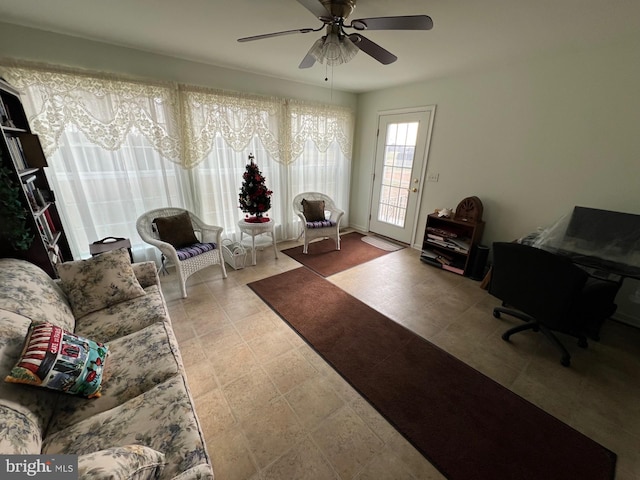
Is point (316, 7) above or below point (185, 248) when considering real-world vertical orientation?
above

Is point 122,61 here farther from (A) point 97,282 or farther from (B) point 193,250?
(A) point 97,282

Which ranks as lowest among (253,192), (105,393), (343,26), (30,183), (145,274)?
(105,393)

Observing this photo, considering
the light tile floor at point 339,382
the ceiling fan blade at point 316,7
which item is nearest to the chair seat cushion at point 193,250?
the light tile floor at point 339,382

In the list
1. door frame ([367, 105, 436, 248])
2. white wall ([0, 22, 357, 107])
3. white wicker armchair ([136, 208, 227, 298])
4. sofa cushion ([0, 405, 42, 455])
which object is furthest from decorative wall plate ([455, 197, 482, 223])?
sofa cushion ([0, 405, 42, 455])

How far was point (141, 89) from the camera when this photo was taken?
262 cm

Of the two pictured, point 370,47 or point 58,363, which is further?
point 370,47

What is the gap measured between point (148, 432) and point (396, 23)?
2.22 meters

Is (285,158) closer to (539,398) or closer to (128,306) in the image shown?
(128,306)

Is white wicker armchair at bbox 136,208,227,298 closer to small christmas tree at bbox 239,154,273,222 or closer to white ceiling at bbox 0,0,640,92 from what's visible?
small christmas tree at bbox 239,154,273,222

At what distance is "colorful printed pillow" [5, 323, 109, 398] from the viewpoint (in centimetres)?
101

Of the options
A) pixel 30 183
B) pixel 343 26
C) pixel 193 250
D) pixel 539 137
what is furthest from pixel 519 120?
pixel 30 183

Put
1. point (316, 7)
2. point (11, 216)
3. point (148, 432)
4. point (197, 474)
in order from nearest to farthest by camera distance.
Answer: point (197, 474) → point (148, 432) → point (316, 7) → point (11, 216)

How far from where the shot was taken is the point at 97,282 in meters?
1.71

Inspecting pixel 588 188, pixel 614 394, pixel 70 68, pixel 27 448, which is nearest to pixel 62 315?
pixel 27 448
